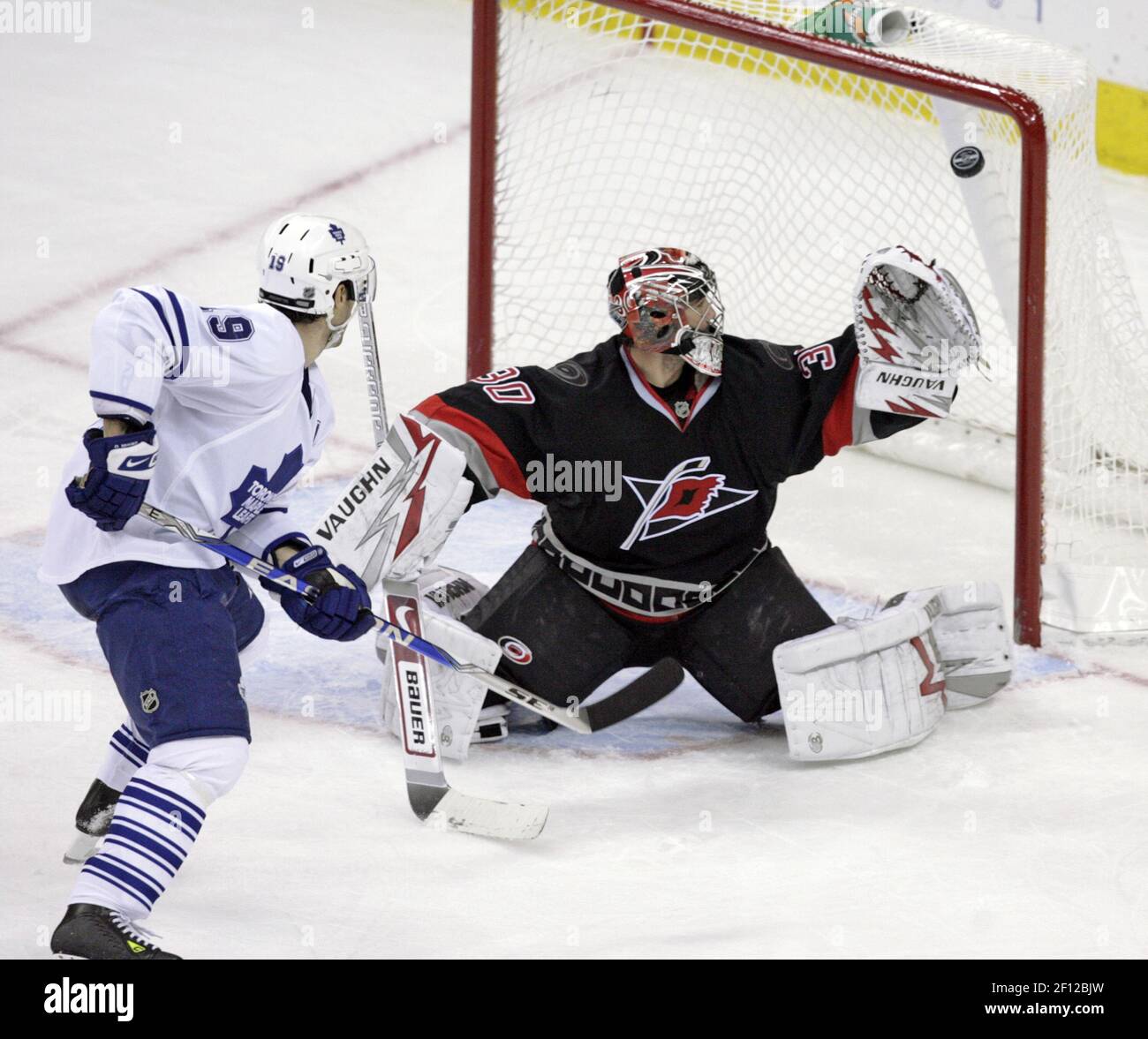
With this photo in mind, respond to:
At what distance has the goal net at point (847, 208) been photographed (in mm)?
4145

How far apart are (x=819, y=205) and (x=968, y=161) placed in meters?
0.75

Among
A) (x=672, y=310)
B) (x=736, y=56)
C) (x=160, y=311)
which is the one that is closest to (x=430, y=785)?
(x=672, y=310)

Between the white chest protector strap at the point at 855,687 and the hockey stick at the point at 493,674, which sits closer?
the hockey stick at the point at 493,674

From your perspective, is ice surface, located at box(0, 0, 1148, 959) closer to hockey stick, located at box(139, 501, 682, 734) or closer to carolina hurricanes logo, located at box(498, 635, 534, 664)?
hockey stick, located at box(139, 501, 682, 734)

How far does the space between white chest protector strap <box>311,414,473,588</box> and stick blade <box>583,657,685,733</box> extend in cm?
45

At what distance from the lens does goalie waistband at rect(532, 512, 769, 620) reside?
3.71m

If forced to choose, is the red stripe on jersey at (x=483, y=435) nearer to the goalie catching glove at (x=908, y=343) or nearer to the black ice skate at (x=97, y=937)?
the goalie catching glove at (x=908, y=343)

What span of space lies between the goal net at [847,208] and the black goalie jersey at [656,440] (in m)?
0.54

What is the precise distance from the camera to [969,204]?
446 cm

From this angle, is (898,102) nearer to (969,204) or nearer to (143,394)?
(969,204)

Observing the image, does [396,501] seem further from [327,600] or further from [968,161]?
[968,161]

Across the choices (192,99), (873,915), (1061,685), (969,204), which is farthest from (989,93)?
(192,99)

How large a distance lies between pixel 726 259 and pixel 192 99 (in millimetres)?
2345

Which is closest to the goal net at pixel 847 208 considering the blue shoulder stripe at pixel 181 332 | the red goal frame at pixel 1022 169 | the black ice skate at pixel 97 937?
the red goal frame at pixel 1022 169
